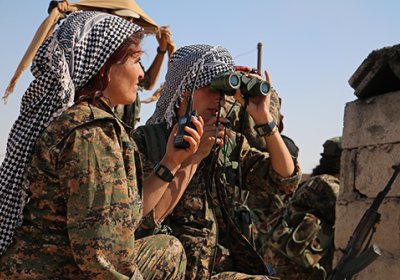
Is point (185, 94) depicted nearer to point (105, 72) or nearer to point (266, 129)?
point (266, 129)

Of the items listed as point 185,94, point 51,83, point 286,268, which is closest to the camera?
point 51,83

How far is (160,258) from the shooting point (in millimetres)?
2770

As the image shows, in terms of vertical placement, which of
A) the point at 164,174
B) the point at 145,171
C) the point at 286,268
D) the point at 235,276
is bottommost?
the point at 286,268

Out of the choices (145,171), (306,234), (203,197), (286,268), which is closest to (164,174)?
(145,171)

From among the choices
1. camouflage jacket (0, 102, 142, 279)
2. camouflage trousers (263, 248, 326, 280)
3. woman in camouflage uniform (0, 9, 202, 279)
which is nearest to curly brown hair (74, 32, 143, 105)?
woman in camouflage uniform (0, 9, 202, 279)

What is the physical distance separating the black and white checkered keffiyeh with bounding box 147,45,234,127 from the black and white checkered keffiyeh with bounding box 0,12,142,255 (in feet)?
2.83

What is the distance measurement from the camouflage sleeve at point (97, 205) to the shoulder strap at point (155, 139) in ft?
3.19

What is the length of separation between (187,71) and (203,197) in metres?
0.63

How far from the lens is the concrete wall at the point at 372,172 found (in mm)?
4098

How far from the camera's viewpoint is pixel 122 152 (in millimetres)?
2604

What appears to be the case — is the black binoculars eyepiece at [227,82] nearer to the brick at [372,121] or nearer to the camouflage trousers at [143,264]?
the camouflage trousers at [143,264]

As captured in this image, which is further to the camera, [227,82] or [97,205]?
[227,82]

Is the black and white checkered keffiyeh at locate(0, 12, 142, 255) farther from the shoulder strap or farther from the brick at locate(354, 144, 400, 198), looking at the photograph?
the brick at locate(354, 144, 400, 198)

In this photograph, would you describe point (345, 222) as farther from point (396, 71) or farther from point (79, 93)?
point (79, 93)
